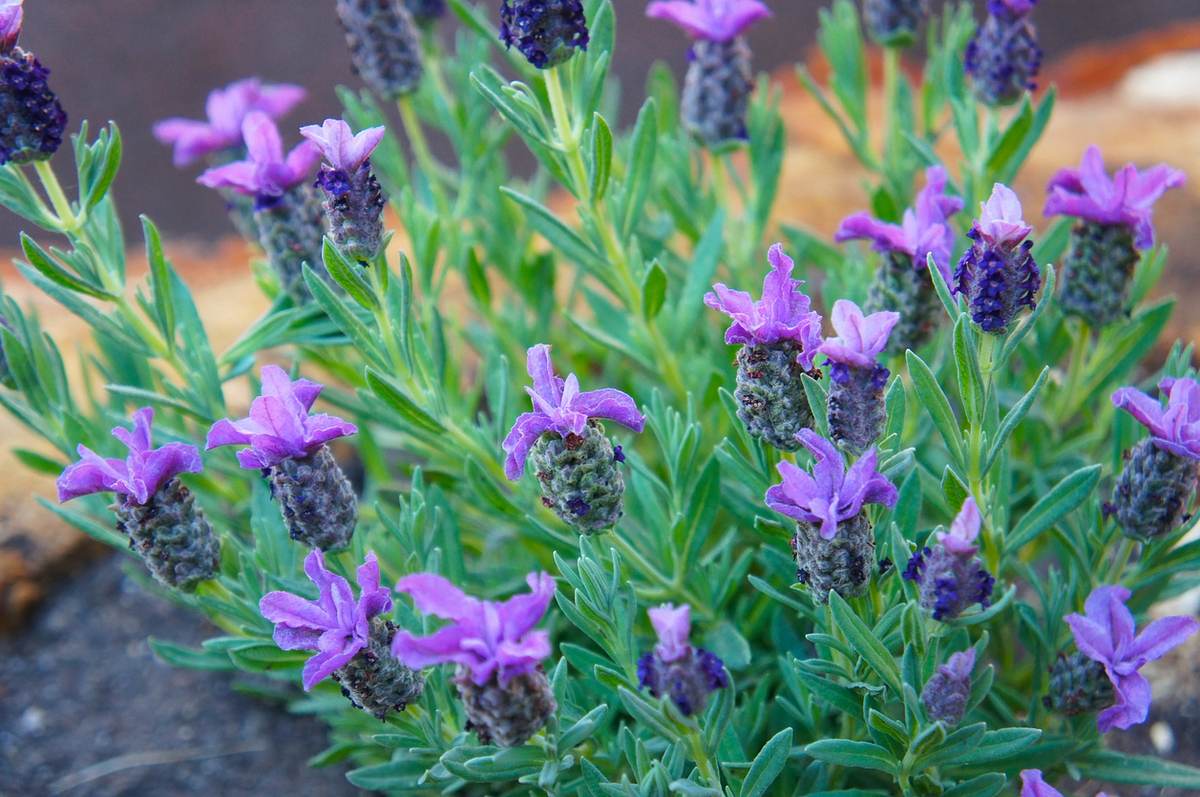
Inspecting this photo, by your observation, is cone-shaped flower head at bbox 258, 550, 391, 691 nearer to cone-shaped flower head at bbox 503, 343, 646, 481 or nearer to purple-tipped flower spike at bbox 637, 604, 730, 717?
Answer: cone-shaped flower head at bbox 503, 343, 646, 481

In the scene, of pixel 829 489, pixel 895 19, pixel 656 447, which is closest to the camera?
pixel 829 489

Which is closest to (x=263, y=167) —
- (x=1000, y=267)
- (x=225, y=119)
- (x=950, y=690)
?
(x=225, y=119)

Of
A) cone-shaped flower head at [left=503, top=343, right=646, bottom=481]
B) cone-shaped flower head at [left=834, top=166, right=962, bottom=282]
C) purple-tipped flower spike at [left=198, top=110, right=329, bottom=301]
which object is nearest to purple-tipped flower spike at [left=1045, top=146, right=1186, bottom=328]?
cone-shaped flower head at [left=834, top=166, right=962, bottom=282]

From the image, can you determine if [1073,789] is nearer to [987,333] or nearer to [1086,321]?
[1086,321]

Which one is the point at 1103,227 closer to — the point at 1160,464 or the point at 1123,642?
the point at 1160,464

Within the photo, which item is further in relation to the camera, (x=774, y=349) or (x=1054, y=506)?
(x=1054, y=506)

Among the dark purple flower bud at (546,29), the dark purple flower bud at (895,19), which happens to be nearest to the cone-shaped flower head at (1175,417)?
the dark purple flower bud at (546,29)
